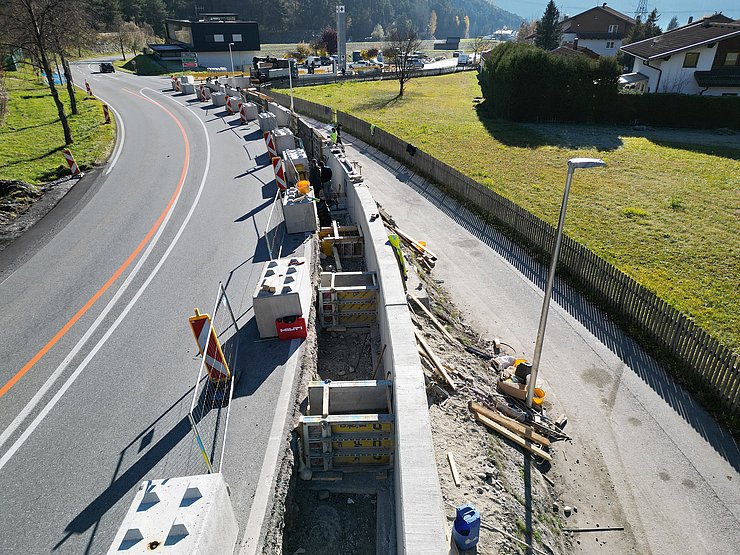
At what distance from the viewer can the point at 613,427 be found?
9.56 metres

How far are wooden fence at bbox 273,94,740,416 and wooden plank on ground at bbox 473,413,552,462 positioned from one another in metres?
4.25

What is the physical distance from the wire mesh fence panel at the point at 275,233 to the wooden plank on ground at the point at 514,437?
628cm

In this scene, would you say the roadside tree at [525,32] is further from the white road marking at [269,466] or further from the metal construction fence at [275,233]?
the white road marking at [269,466]

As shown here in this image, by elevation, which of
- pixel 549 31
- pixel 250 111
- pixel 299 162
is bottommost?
pixel 299 162

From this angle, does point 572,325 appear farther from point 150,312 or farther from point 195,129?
point 195,129

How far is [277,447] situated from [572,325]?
9166 mm

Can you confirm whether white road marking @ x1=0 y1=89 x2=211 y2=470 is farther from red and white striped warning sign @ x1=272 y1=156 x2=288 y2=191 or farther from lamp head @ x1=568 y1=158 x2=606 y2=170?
lamp head @ x1=568 y1=158 x2=606 y2=170

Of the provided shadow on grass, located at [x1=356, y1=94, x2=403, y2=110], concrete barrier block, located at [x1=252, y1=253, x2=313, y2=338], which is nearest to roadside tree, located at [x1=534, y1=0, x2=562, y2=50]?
shadow on grass, located at [x1=356, y1=94, x2=403, y2=110]

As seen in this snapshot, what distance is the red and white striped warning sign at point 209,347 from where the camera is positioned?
7.12 meters

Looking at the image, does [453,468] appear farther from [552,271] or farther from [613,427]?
[613,427]

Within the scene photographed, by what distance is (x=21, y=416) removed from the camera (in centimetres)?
704

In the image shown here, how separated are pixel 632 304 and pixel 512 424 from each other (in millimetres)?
5378

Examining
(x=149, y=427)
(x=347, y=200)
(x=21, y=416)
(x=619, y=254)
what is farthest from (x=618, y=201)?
(x=21, y=416)

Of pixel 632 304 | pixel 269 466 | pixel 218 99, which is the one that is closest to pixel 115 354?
pixel 269 466
